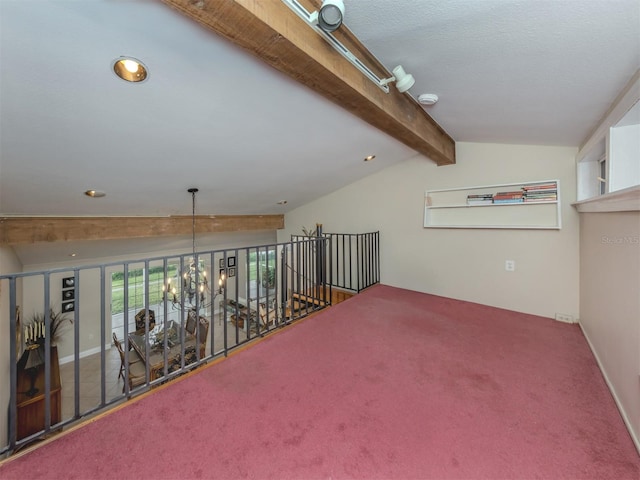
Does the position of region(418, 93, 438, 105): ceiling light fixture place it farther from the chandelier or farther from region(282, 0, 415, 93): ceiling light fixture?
the chandelier

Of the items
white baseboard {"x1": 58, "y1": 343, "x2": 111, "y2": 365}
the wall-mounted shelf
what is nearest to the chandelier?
white baseboard {"x1": 58, "y1": 343, "x2": 111, "y2": 365}

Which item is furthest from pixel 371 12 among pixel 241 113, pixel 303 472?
pixel 303 472

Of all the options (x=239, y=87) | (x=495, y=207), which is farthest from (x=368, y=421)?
(x=495, y=207)

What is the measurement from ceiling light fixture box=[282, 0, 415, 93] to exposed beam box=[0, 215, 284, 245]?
14.4 feet

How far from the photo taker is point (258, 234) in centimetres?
773

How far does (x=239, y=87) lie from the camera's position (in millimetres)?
1878

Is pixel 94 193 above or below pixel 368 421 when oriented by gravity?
above

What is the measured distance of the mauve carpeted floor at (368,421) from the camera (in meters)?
1.26

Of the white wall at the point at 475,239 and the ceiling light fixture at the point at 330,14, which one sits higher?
the ceiling light fixture at the point at 330,14

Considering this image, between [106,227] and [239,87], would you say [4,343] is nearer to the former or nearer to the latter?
[106,227]

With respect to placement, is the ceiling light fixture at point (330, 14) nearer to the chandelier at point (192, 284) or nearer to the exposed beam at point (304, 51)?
the exposed beam at point (304, 51)

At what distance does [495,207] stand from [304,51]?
3.16 meters

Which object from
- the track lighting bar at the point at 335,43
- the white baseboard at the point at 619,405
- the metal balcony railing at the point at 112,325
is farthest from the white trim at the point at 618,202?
the metal balcony railing at the point at 112,325

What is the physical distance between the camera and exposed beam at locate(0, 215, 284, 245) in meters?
3.52
